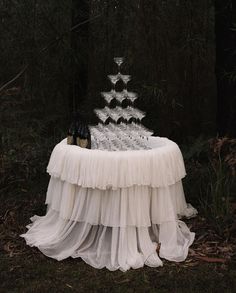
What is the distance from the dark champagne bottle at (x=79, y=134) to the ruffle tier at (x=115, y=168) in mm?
159

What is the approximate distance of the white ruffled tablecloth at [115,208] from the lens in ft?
10.7

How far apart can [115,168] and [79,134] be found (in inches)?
21.7

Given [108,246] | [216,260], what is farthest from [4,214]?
[216,260]

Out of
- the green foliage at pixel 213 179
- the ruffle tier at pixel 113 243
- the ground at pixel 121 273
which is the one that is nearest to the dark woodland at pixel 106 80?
the green foliage at pixel 213 179

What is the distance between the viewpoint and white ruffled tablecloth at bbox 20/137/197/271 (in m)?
3.27

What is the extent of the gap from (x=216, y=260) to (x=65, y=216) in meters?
1.12

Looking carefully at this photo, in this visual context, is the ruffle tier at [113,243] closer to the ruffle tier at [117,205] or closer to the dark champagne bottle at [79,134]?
the ruffle tier at [117,205]

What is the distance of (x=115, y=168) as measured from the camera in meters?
3.25

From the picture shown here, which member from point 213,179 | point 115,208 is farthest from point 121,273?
point 213,179

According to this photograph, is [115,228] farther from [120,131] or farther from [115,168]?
[120,131]

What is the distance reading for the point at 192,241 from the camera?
3.63 meters

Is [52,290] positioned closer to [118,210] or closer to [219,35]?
[118,210]

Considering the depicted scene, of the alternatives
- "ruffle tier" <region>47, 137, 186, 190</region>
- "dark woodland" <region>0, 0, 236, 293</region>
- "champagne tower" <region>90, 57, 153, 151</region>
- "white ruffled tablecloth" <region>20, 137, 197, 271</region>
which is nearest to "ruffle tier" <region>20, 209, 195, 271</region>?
"white ruffled tablecloth" <region>20, 137, 197, 271</region>

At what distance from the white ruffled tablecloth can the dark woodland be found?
22.3 inches
